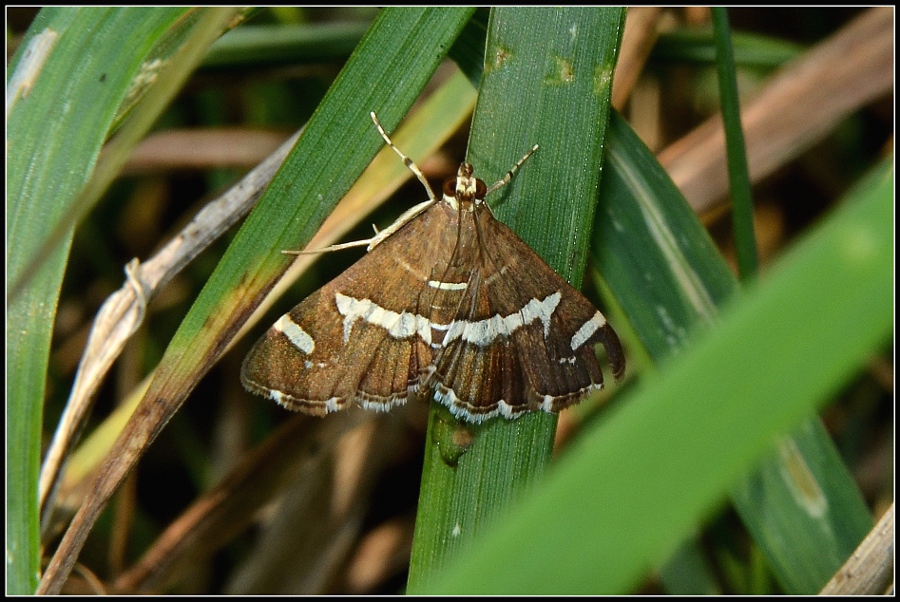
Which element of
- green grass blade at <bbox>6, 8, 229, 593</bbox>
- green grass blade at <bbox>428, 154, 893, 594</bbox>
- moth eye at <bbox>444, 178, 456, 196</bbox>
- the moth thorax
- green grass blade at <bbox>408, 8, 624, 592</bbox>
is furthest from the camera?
moth eye at <bbox>444, 178, 456, 196</bbox>

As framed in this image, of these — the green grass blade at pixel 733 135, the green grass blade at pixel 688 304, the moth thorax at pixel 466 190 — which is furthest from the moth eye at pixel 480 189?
the green grass blade at pixel 733 135

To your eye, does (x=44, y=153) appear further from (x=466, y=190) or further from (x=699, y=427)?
(x=699, y=427)

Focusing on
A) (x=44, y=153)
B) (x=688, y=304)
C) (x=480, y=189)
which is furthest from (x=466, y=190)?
(x=44, y=153)

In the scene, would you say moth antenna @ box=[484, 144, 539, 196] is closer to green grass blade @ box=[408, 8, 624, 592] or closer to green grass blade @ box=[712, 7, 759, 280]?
green grass blade @ box=[408, 8, 624, 592]

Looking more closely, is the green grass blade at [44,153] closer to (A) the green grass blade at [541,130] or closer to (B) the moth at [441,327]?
(B) the moth at [441,327]

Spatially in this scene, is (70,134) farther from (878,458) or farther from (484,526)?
(878,458)

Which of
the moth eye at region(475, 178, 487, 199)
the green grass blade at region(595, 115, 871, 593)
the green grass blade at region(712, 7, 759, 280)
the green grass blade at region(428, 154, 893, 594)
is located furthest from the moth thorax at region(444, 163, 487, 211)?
the green grass blade at region(428, 154, 893, 594)
